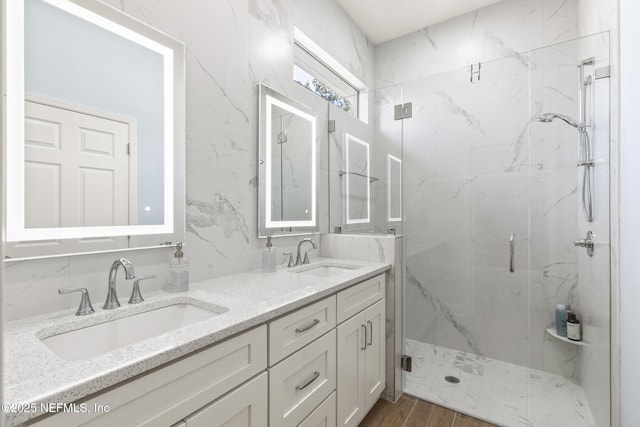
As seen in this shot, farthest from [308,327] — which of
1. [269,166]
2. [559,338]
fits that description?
[559,338]

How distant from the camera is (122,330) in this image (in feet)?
3.42

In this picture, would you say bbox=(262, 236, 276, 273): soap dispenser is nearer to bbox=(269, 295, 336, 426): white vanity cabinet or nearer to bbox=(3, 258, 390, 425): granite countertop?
bbox=(3, 258, 390, 425): granite countertop

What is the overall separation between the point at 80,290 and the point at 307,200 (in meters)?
1.41

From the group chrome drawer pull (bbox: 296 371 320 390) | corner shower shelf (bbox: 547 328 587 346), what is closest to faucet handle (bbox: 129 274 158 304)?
chrome drawer pull (bbox: 296 371 320 390)

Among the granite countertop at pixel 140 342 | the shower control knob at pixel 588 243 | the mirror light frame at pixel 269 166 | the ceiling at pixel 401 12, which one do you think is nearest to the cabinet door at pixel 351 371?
the granite countertop at pixel 140 342

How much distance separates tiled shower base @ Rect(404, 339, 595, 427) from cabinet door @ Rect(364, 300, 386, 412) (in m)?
0.37

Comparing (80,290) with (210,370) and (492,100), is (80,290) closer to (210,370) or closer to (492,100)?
(210,370)

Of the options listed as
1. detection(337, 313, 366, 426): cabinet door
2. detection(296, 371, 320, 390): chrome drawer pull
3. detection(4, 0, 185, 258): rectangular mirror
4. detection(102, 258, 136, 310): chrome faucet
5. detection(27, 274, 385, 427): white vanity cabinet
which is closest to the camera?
detection(27, 274, 385, 427): white vanity cabinet

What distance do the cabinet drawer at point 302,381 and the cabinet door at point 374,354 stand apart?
0.35 meters

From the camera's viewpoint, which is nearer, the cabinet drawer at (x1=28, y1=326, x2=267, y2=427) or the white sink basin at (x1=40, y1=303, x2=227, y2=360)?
the cabinet drawer at (x1=28, y1=326, x2=267, y2=427)

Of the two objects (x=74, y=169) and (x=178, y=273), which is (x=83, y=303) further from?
(x=74, y=169)

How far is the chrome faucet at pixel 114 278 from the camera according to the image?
106 cm

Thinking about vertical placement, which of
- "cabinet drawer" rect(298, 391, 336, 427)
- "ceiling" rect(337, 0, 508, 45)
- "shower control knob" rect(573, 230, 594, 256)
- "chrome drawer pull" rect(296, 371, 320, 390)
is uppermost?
"ceiling" rect(337, 0, 508, 45)

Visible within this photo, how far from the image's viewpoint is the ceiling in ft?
8.28
